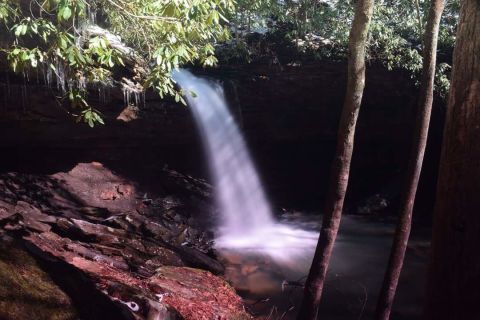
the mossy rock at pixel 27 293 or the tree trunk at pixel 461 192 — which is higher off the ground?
the tree trunk at pixel 461 192

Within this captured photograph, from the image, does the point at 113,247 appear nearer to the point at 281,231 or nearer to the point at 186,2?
the point at 186,2

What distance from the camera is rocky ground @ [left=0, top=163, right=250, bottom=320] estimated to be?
3422 mm

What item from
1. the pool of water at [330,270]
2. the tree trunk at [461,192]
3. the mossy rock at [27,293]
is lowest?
the pool of water at [330,270]

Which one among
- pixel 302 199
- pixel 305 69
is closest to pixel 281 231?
pixel 302 199

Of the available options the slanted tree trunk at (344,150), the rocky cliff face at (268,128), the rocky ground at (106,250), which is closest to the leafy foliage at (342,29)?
the rocky cliff face at (268,128)

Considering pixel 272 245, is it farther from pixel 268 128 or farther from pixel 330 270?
pixel 268 128

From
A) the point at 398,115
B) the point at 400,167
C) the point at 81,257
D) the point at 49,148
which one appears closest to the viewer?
the point at 81,257

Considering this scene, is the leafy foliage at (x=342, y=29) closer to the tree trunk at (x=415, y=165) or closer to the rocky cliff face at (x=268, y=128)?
the rocky cliff face at (x=268, y=128)

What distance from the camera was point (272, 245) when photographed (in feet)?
36.5

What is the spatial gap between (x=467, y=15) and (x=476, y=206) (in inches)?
38.5

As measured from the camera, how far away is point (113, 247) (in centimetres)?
797

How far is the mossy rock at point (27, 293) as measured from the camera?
115 inches

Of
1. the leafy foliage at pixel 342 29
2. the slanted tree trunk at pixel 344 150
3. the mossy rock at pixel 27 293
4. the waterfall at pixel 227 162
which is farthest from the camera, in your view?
the waterfall at pixel 227 162

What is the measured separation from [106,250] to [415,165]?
18.4ft
